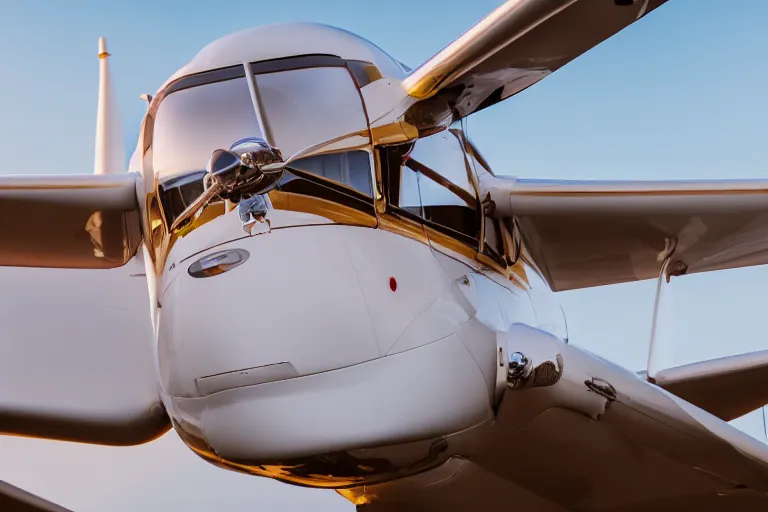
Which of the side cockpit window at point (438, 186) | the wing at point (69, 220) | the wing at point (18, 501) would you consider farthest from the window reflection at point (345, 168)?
the wing at point (18, 501)

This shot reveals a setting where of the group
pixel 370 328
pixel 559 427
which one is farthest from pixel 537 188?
pixel 370 328

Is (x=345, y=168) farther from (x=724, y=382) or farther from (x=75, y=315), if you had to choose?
(x=724, y=382)

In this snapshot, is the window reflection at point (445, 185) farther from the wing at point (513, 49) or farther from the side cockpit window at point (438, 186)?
the wing at point (513, 49)

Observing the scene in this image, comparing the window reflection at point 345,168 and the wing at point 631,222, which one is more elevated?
the wing at point 631,222

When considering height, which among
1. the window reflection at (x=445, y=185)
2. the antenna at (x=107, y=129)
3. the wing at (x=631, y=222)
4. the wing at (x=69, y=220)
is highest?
the antenna at (x=107, y=129)

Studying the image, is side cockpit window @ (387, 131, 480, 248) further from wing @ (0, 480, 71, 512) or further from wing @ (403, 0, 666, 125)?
wing @ (0, 480, 71, 512)

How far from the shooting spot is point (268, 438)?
3.36m

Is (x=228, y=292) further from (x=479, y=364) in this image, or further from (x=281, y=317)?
(x=479, y=364)

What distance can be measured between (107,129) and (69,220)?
3689 mm

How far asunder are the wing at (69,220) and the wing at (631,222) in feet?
6.69

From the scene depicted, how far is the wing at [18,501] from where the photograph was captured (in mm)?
6379

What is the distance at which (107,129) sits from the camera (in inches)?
372

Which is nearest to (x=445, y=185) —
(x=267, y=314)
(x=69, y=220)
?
(x=267, y=314)

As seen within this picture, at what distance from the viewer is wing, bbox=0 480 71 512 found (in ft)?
20.9
